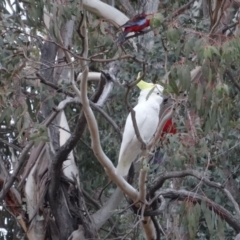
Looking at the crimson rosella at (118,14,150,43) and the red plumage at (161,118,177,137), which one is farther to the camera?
the crimson rosella at (118,14,150,43)

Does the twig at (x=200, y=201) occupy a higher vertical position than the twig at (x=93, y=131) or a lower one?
lower

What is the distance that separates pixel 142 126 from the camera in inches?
156

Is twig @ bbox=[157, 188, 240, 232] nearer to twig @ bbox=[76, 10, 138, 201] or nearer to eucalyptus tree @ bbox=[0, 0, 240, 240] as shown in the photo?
eucalyptus tree @ bbox=[0, 0, 240, 240]

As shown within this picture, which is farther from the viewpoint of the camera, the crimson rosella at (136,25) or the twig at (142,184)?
the crimson rosella at (136,25)

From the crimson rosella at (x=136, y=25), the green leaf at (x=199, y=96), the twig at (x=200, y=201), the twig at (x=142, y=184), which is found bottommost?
the twig at (x=200, y=201)

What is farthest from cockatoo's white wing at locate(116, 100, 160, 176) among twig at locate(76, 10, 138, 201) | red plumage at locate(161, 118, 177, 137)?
twig at locate(76, 10, 138, 201)

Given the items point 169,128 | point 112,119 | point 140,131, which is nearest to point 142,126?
point 140,131

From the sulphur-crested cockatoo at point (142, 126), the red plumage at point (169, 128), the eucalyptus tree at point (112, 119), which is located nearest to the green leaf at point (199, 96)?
the eucalyptus tree at point (112, 119)

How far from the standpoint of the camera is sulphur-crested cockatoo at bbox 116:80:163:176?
12.8ft

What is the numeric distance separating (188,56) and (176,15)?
1354 mm

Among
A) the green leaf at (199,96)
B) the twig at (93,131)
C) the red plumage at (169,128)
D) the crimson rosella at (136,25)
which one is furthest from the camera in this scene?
the crimson rosella at (136,25)

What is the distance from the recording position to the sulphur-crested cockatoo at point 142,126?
12.8ft

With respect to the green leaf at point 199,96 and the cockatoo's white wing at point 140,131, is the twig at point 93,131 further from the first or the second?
the green leaf at point 199,96

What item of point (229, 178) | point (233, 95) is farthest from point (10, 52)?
point (229, 178)
